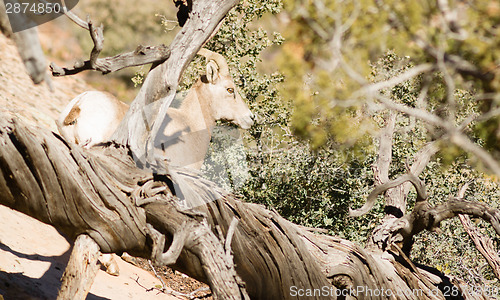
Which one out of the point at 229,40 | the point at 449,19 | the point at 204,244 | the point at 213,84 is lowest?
the point at 204,244

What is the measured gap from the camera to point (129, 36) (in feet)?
60.4

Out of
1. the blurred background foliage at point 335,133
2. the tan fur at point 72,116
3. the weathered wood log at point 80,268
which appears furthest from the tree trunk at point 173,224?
the blurred background foliage at point 335,133

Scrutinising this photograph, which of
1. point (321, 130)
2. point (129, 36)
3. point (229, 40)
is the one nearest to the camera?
point (321, 130)

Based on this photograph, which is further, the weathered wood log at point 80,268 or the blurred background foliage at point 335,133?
the blurred background foliage at point 335,133

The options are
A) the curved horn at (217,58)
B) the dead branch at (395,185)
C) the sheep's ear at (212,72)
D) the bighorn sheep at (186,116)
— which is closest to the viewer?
the dead branch at (395,185)

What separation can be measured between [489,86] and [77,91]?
58.1 ft

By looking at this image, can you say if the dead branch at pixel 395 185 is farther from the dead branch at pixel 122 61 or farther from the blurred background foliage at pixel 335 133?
the dead branch at pixel 122 61

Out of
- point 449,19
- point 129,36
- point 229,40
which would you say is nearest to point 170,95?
point 449,19

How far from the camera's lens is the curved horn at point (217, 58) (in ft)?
24.3

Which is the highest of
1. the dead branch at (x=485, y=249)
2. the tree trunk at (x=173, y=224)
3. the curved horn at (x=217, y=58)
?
the curved horn at (x=217, y=58)

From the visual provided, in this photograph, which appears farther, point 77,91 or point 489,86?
point 77,91

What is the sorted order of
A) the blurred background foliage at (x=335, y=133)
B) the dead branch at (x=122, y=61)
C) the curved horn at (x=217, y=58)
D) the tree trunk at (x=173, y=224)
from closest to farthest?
the tree trunk at (x=173, y=224)
the dead branch at (x=122, y=61)
the blurred background foliage at (x=335, y=133)
the curved horn at (x=217, y=58)

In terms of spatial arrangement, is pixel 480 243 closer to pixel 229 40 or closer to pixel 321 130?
pixel 321 130

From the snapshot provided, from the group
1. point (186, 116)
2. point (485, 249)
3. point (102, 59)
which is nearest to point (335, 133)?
point (186, 116)
